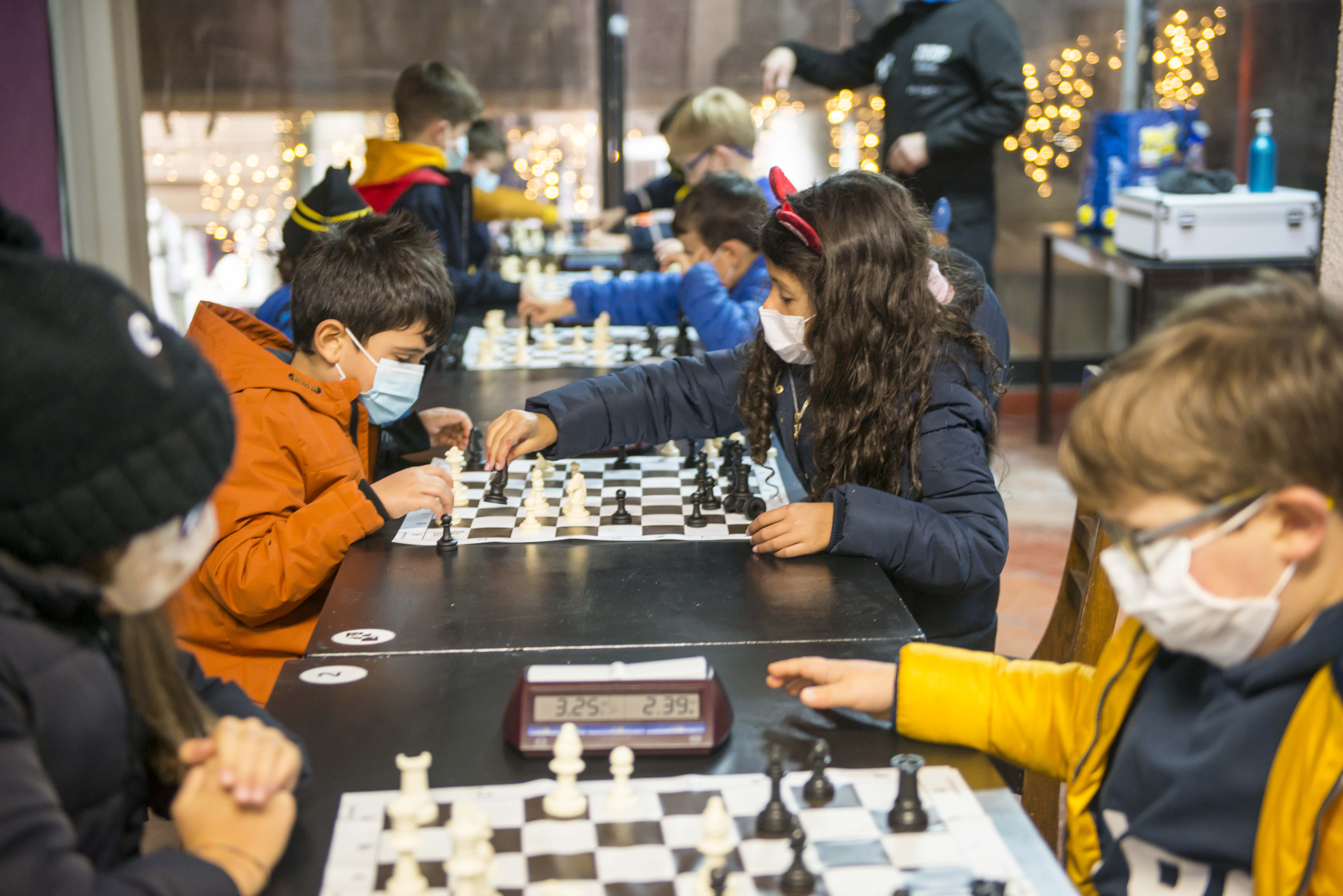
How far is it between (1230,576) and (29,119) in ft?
17.3

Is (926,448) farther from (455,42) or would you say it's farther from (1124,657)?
(455,42)

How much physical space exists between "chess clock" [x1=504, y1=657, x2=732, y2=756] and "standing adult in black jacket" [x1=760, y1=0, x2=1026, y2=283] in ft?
10.8

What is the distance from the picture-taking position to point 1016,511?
15.6ft

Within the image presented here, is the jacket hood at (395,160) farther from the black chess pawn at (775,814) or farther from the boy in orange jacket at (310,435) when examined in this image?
the black chess pawn at (775,814)

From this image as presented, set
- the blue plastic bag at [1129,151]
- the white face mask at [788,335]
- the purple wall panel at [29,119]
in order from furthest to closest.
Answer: the blue plastic bag at [1129,151], the purple wall panel at [29,119], the white face mask at [788,335]

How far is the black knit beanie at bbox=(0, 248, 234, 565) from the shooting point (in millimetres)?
900

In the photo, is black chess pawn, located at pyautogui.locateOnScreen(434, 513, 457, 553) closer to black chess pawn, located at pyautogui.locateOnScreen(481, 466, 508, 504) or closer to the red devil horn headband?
black chess pawn, located at pyautogui.locateOnScreen(481, 466, 508, 504)

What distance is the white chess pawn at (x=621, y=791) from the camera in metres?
1.18

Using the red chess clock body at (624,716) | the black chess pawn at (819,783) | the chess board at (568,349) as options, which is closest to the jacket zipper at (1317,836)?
the black chess pawn at (819,783)

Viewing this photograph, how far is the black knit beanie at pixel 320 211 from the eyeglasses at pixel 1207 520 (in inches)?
97.6

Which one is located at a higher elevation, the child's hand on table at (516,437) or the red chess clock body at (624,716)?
the child's hand on table at (516,437)

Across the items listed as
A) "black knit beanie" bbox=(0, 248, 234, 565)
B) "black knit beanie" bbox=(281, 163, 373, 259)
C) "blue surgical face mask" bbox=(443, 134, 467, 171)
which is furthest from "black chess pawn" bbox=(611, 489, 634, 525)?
"blue surgical face mask" bbox=(443, 134, 467, 171)

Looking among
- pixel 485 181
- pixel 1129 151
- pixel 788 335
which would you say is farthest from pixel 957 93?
pixel 788 335

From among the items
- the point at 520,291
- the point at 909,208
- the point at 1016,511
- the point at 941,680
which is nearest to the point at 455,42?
the point at 520,291
